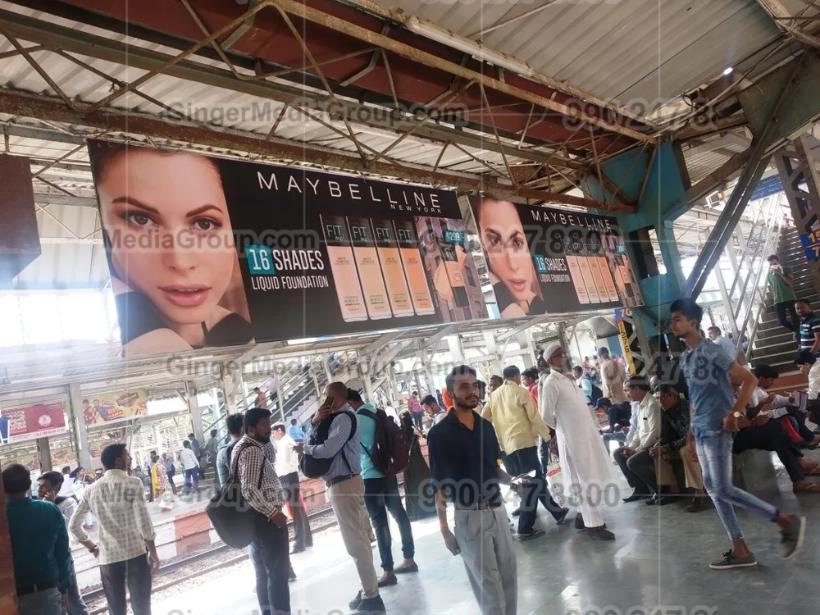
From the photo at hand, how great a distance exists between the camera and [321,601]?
16.4 feet

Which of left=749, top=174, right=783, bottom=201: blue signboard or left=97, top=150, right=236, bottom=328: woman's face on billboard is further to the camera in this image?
left=749, top=174, right=783, bottom=201: blue signboard

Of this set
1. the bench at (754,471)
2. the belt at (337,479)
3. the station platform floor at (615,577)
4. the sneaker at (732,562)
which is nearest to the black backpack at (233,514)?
the belt at (337,479)

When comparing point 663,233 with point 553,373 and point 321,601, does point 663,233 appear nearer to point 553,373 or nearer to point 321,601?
point 553,373

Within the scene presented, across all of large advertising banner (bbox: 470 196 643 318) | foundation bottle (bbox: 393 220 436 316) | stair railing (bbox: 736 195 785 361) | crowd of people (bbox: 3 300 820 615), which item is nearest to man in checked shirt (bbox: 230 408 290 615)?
crowd of people (bbox: 3 300 820 615)

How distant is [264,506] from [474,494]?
166cm

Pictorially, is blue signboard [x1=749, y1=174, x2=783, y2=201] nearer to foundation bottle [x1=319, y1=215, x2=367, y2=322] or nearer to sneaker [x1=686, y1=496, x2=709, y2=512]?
sneaker [x1=686, y1=496, x2=709, y2=512]

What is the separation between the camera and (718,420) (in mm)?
3896

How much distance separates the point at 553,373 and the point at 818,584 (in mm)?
2518

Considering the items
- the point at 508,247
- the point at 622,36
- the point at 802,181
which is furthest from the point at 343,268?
the point at 802,181

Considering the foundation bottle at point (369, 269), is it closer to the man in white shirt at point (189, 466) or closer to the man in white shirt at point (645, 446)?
the man in white shirt at point (645, 446)

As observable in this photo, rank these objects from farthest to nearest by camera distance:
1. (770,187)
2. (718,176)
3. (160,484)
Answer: (160,484) → (770,187) → (718,176)

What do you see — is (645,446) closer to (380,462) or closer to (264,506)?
(380,462)

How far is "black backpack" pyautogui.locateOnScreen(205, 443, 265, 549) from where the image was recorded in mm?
4016

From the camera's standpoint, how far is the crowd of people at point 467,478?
340 centimetres
